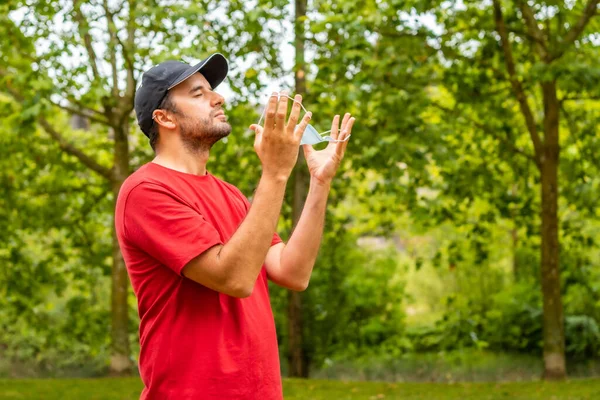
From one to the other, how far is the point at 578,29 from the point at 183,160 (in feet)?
29.4

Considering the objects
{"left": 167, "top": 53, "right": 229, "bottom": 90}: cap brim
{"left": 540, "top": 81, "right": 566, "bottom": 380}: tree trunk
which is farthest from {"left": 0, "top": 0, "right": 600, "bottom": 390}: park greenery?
{"left": 167, "top": 53, "right": 229, "bottom": 90}: cap brim

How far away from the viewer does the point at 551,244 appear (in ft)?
38.3

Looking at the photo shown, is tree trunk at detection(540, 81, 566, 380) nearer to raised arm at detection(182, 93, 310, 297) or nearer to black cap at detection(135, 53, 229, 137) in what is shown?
black cap at detection(135, 53, 229, 137)

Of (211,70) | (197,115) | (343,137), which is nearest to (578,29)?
(343,137)

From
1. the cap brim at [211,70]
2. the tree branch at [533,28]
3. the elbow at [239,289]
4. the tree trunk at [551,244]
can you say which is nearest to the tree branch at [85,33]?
the tree branch at [533,28]

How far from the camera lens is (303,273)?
2672 millimetres

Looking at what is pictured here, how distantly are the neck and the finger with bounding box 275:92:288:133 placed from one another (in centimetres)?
43

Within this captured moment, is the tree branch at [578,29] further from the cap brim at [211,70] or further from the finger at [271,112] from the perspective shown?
the finger at [271,112]

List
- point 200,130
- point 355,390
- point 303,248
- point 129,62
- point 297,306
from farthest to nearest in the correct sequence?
1. point 297,306
2. point 355,390
3. point 129,62
4. point 303,248
5. point 200,130

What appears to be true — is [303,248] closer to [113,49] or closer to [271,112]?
[271,112]

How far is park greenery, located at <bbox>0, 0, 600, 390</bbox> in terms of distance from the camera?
391 inches

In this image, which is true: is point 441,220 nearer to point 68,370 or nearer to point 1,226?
point 1,226

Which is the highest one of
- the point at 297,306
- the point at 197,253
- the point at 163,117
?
the point at 163,117

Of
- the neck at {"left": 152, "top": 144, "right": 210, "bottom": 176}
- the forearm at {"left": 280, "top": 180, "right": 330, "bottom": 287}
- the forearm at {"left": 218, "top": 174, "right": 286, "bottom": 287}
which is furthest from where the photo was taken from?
the forearm at {"left": 280, "top": 180, "right": 330, "bottom": 287}
